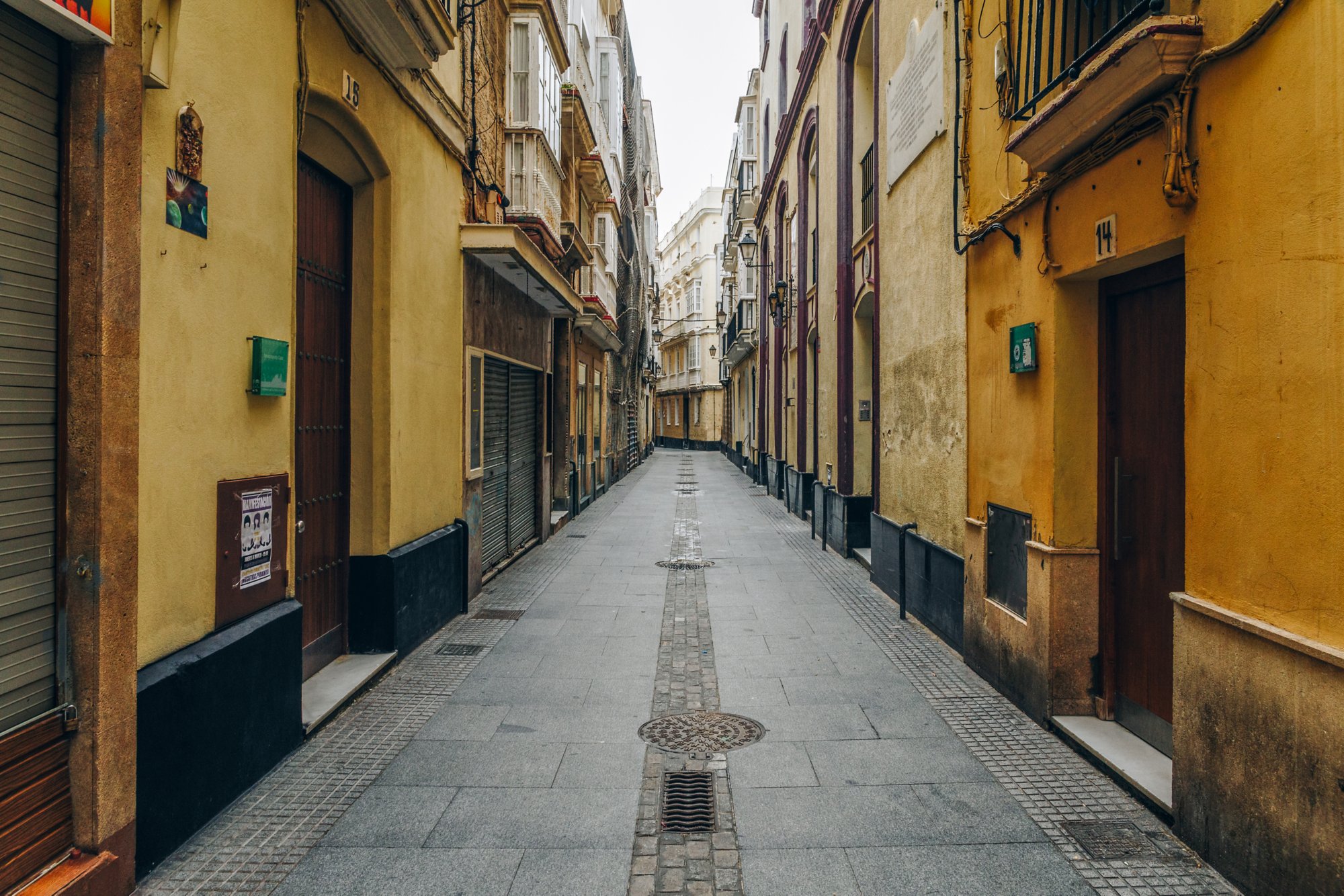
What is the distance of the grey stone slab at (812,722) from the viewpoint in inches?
203

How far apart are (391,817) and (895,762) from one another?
277 centimetres

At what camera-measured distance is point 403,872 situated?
11.6 ft

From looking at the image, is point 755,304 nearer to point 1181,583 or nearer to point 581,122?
point 581,122

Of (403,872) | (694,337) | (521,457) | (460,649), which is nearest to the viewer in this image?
(403,872)

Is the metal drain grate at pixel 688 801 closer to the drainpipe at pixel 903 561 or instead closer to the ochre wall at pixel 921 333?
the ochre wall at pixel 921 333

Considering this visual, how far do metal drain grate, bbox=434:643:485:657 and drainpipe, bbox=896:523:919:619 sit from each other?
4.12m

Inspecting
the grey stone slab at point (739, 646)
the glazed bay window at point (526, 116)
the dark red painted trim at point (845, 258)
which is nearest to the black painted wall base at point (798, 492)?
the dark red painted trim at point (845, 258)

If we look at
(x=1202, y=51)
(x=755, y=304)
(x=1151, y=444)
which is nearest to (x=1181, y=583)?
(x=1151, y=444)

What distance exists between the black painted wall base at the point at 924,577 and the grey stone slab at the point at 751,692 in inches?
74.1

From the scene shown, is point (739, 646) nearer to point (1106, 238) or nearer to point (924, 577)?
point (924, 577)

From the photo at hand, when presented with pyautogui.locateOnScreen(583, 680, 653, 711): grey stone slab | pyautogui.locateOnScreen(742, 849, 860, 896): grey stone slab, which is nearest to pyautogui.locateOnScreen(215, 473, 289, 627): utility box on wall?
pyautogui.locateOnScreen(583, 680, 653, 711): grey stone slab

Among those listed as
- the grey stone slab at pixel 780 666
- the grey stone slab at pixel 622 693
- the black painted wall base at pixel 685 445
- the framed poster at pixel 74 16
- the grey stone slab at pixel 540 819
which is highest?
the framed poster at pixel 74 16

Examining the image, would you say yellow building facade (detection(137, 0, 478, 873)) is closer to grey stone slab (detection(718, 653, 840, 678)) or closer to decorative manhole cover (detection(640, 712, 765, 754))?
decorative manhole cover (detection(640, 712, 765, 754))

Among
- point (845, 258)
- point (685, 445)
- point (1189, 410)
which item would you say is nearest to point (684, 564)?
point (845, 258)
